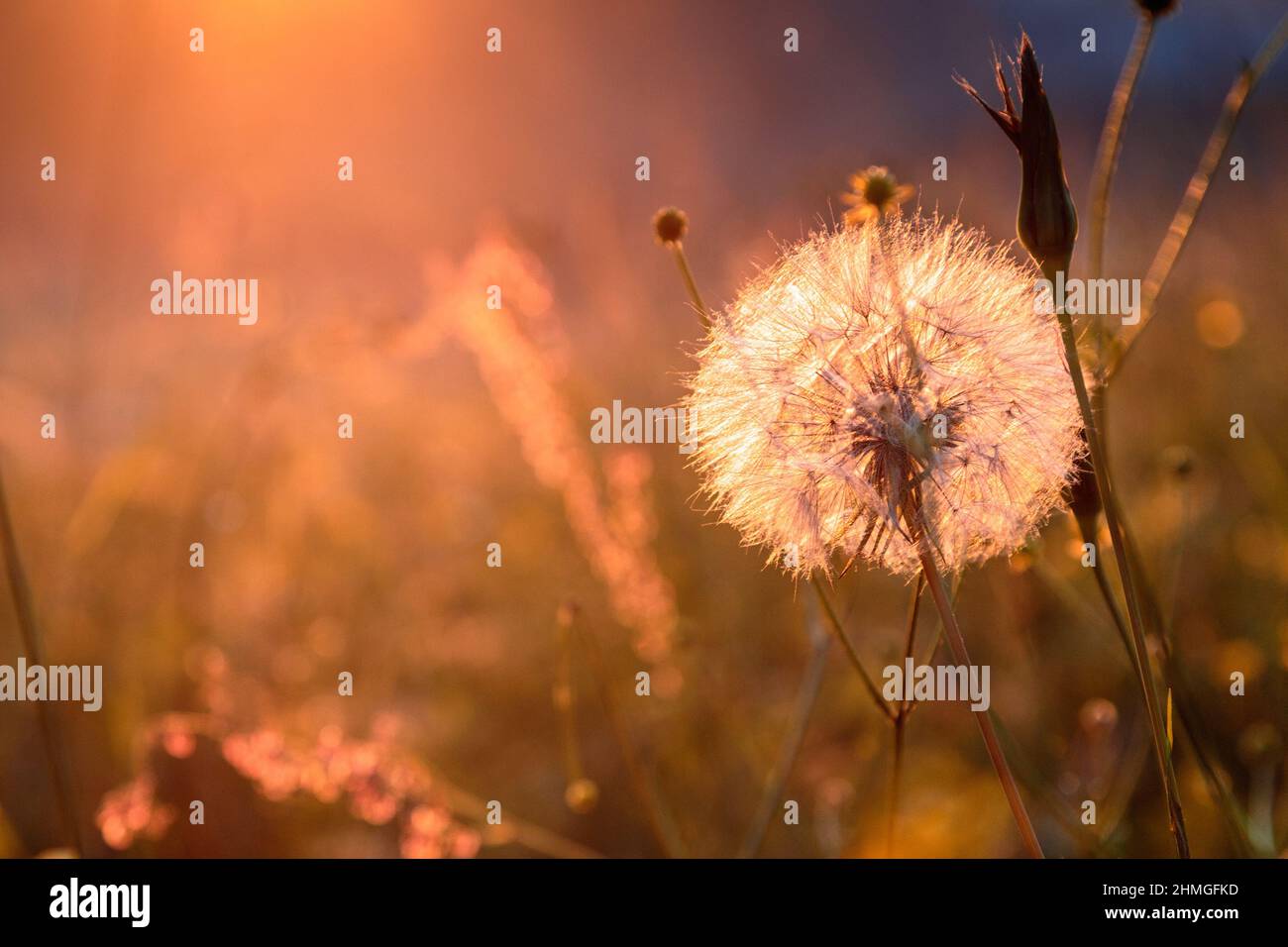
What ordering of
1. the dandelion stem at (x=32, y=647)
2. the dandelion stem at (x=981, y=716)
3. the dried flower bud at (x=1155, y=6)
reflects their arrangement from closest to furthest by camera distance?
the dandelion stem at (x=981, y=716) < the dried flower bud at (x=1155, y=6) < the dandelion stem at (x=32, y=647)

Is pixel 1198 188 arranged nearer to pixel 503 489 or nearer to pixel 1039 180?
pixel 1039 180

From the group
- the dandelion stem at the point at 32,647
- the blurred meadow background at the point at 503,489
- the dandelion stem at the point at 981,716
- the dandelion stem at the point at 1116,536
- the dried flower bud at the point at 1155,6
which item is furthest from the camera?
the blurred meadow background at the point at 503,489

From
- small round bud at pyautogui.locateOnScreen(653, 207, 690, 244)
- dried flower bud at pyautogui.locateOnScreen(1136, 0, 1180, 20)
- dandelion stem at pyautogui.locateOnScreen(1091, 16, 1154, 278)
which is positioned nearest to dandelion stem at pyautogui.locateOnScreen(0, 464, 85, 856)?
small round bud at pyautogui.locateOnScreen(653, 207, 690, 244)

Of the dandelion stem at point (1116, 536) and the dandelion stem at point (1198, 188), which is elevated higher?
the dandelion stem at point (1198, 188)

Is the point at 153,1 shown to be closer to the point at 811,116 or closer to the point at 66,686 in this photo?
the point at 66,686

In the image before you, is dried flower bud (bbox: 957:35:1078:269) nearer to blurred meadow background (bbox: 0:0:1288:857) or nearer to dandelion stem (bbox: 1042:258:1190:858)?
dandelion stem (bbox: 1042:258:1190:858)

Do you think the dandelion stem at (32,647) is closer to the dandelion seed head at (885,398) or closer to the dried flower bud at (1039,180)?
the dandelion seed head at (885,398)

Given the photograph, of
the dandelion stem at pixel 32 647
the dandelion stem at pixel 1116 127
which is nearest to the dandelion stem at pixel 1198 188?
the dandelion stem at pixel 1116 127

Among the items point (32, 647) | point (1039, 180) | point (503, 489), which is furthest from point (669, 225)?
point (503, 489)
